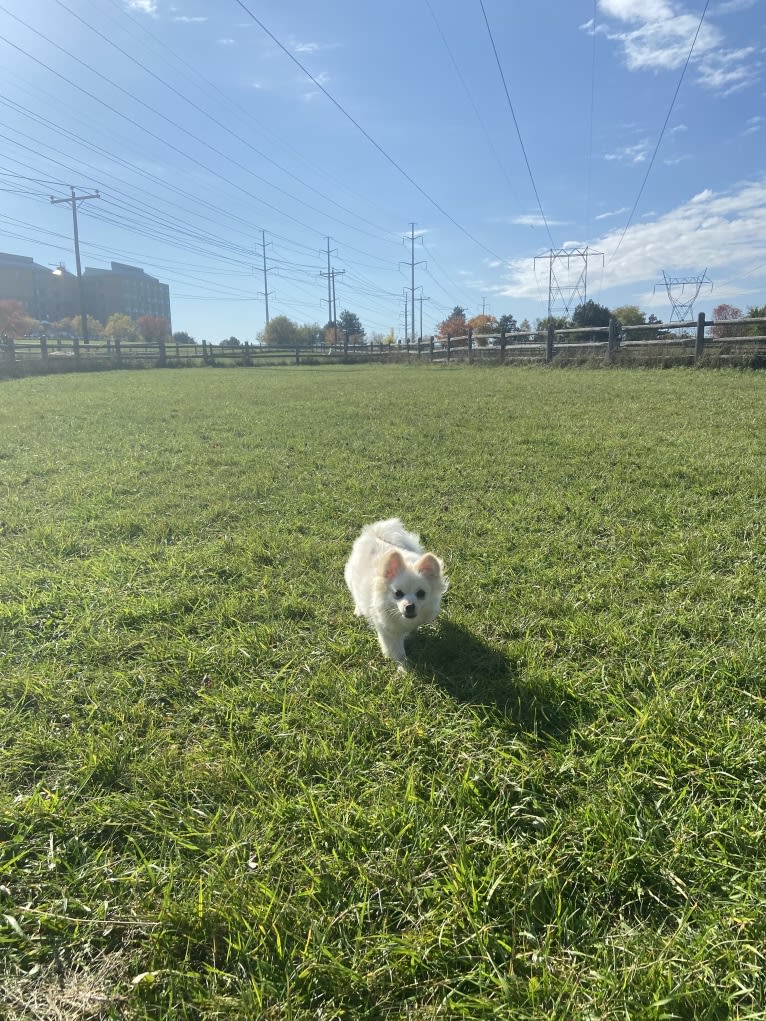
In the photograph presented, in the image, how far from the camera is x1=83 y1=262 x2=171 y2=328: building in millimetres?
114062

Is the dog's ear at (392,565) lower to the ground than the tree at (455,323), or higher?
lower

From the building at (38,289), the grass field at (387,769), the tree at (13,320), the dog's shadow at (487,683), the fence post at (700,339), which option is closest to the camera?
the grass field at (387,769)

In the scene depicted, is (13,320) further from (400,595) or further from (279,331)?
(400,595)


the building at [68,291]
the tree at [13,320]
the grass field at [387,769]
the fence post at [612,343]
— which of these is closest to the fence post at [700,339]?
the fence post at [612,343]

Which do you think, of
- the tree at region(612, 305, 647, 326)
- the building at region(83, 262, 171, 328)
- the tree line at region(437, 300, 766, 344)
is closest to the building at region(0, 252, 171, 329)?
the building at region(83, 262, 171, 328)

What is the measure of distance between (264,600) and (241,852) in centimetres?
193

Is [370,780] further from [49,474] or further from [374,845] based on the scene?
[49,474]

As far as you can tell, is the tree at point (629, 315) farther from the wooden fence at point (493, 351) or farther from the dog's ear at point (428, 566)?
the dog's ear at point (428, 566)

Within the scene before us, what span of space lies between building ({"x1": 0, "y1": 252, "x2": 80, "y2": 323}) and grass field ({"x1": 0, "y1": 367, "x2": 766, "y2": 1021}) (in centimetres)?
11886

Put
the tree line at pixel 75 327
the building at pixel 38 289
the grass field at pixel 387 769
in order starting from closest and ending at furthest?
1. the grass field at pixel 387 769
2. the tree line at pixel 75 327
3. the building at pixel 38 289

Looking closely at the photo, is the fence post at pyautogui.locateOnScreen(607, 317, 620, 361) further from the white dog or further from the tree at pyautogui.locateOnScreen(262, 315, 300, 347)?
the tree at pyautogui.locateOnScreen(262, 315, 300, 347)

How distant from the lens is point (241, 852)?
185 centimetres

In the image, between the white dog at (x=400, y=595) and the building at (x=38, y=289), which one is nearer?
the white dog at (x=400, y=595)

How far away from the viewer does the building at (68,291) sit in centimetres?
10375
